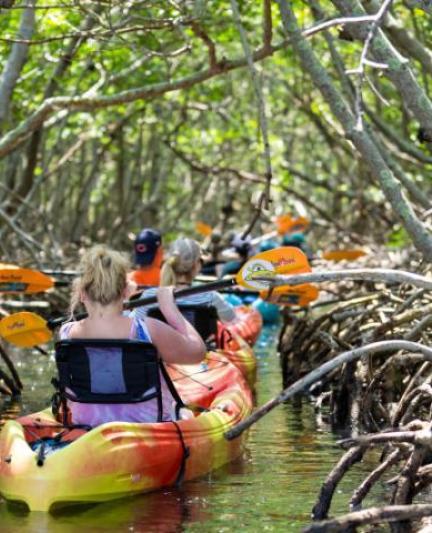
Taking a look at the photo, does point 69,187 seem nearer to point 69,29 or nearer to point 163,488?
point 69,29

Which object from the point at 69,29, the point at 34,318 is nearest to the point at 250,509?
the point at 34,318

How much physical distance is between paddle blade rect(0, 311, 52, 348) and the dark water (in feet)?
4.95

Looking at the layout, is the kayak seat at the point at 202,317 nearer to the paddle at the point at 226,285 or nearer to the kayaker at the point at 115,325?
the paddle at the point at 226,285

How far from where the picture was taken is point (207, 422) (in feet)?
23.6

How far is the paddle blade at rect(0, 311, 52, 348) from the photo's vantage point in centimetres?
864

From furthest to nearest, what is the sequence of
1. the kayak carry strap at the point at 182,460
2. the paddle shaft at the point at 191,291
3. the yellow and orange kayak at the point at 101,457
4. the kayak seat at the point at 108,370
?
the paddle shaft at the point at 191,291, the kayak carry strap at the point at 182,460, the kayak seat at the point at 108,370, the yellow and orange kayak at the point at 101,457

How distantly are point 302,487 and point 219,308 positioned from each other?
366 cm

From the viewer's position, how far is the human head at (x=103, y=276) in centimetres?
614

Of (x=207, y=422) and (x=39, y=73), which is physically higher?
(x=39, y=73)

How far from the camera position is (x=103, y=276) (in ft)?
20.1

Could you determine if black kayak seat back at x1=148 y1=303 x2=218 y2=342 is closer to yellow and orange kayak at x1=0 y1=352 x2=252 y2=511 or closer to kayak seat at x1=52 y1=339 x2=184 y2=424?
yellow and orange kayak at x1=0 y1=352 x2=252 y2=511

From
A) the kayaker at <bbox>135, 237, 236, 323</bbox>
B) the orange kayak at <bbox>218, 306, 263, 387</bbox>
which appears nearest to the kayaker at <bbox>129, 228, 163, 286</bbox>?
the orange kayak at <bbox>218, 306, 263, 387</bbox>

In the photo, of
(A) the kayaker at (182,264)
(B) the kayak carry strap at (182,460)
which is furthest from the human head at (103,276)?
(A) the kayaker at (182,264)

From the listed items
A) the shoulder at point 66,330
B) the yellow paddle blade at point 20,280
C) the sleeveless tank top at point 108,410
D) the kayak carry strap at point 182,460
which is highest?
the yellow paddle blade at point 20,280
